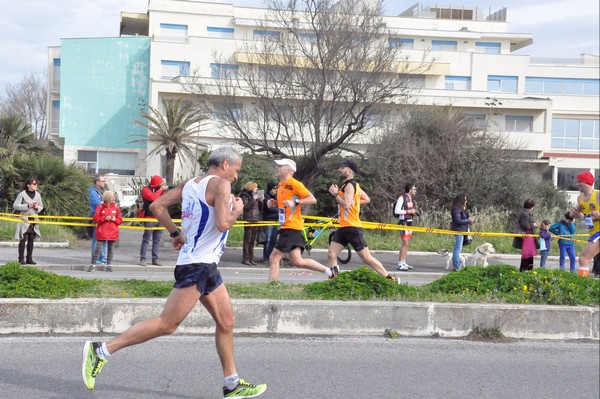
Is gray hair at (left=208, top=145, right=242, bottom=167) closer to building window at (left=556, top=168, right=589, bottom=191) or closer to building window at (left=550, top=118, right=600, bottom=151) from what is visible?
building window at (left=556, top=168, right=589, bottom=191)

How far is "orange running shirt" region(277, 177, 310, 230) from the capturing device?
9.69 meters

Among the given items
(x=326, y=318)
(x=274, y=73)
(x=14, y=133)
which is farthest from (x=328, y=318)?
(x=14, y=133)

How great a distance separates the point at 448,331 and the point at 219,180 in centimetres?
346

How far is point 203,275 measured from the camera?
17.5ft

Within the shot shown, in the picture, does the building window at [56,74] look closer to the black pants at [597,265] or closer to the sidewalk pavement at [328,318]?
the black pants at [597,265]

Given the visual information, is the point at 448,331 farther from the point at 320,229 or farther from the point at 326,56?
the point at 326,56

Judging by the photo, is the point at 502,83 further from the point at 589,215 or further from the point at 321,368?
the point at 321,368

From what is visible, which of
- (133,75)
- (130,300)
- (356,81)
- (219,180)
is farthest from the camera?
(133,75)

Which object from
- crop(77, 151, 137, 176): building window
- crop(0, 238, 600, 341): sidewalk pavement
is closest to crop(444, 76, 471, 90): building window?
crop(77, 151, 137, 176): building window

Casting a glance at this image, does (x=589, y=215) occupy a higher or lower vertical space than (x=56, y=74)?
lower

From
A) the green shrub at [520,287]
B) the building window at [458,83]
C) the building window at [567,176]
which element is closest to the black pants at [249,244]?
the green shrub at [520,287]

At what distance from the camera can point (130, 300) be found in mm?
7316

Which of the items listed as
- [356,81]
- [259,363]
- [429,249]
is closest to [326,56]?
[356,81]

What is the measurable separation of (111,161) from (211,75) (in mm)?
10051
